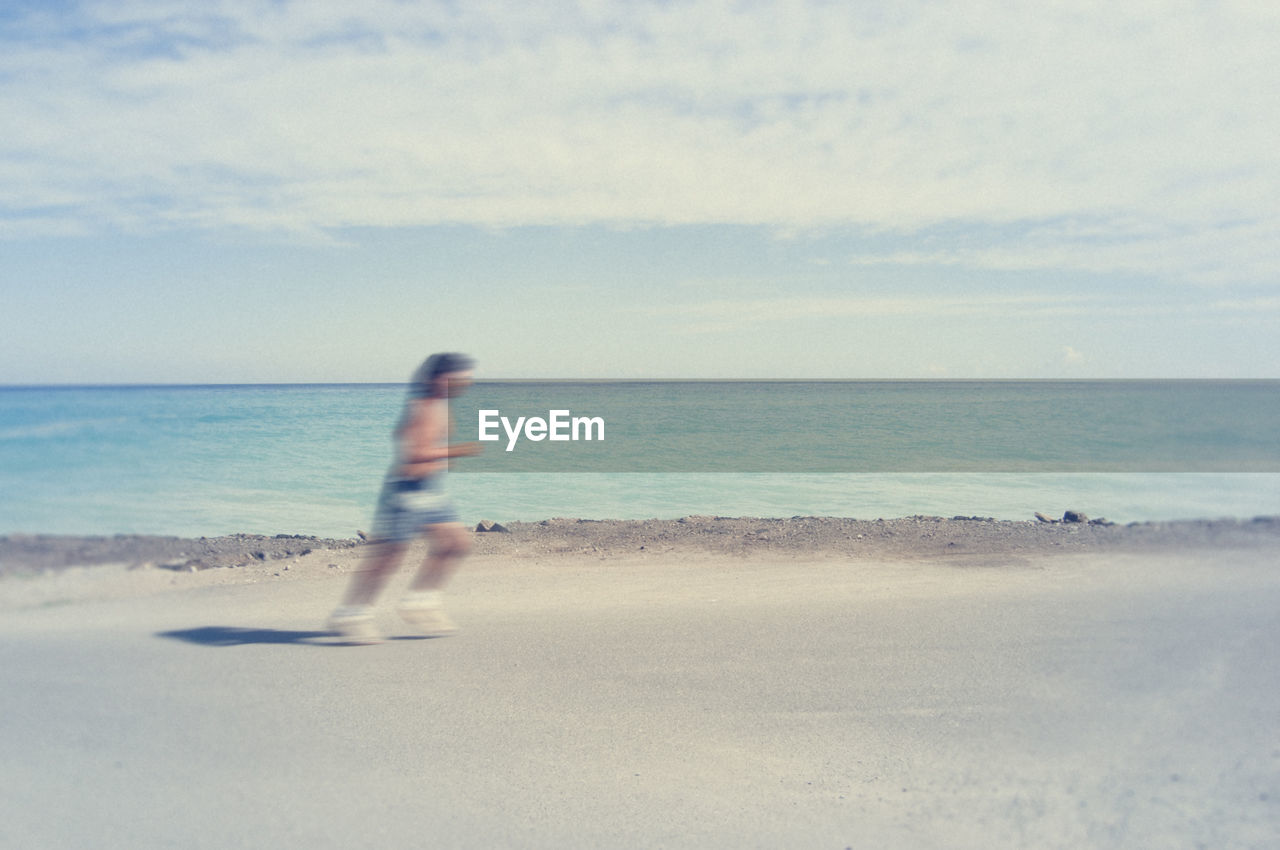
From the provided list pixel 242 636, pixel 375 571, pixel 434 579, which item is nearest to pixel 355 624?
pixel 375 571

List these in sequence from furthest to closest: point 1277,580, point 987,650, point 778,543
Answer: point 778,543 → point 1277,580 → point 987,650

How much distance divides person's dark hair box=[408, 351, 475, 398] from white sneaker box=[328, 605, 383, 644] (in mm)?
1417

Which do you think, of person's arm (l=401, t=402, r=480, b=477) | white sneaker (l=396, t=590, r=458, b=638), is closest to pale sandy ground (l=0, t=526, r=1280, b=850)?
white sneaker (l=396, t=590, r=458, b=638)

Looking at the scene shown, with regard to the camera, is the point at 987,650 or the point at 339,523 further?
the point at 339,523

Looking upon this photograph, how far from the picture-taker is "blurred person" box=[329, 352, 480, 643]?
5070 millimetres

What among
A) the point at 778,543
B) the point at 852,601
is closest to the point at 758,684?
the point at 852,601

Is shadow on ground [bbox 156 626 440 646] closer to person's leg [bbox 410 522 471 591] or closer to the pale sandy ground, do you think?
the pale sandy ground

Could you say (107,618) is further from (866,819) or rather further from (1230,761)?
(1230,761)

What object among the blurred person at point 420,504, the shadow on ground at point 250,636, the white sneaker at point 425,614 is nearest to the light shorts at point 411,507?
the blurred person at point 420,504

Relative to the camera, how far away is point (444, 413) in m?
5.17

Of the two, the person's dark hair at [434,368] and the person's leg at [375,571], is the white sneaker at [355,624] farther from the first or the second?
the person's dark hair at [434,368]

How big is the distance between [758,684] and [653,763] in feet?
3.46

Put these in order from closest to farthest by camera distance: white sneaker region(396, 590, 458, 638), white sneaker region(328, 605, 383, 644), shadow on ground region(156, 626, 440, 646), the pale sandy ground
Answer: the pale sandy ground, shadow on ground region(156, 626, 440, 646), white sneaker region(328, 605, 383, 644), white sneaker region(396, 590, 458, 638)

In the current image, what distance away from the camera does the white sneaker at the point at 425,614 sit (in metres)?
5.27
